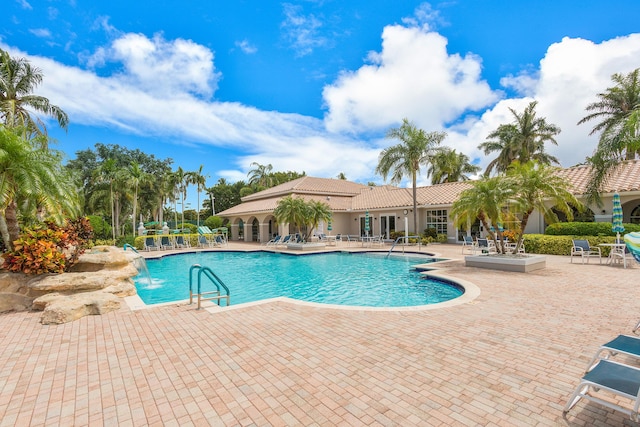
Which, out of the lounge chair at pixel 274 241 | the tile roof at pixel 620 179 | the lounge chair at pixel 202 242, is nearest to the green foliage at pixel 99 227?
the lounge chair at pixel 202 242

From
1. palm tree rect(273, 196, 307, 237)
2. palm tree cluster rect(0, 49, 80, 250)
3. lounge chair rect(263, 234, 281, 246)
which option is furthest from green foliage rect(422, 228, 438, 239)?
palm tree cluster rect(0, 49, 80, 250)

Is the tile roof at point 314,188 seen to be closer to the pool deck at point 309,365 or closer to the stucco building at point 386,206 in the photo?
the stucco building at point 386,206

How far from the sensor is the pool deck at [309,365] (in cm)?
323

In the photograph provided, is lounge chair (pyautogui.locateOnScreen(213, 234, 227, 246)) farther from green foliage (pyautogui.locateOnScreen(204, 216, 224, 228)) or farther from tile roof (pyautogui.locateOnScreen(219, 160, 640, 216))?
green foliage (pyautogui.locateOnScreen(204, 216, 224, 228))

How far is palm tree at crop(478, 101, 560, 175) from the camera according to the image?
102ft

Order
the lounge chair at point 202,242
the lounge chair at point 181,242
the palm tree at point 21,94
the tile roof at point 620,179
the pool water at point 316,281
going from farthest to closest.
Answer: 1. the lounge chair at point 202,242
2. the lounge chair at point 181,242
3. the palm tree at point 21,94
4. the tile roof at point 620,179
5. the pool water at point 316,281

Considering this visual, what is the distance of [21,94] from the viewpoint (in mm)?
20047

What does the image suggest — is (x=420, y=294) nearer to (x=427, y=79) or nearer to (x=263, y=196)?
(x=427, y=79)

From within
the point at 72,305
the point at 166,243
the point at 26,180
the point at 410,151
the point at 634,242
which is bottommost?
the point at 72,305

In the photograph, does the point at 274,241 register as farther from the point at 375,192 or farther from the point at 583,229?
the point at 583,229

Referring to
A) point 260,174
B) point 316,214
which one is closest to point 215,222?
point 260,174

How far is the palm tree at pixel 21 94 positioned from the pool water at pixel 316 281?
11.5 metres

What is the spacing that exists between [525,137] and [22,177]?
37.2 m

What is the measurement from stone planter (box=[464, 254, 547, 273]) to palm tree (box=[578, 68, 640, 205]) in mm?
4468
